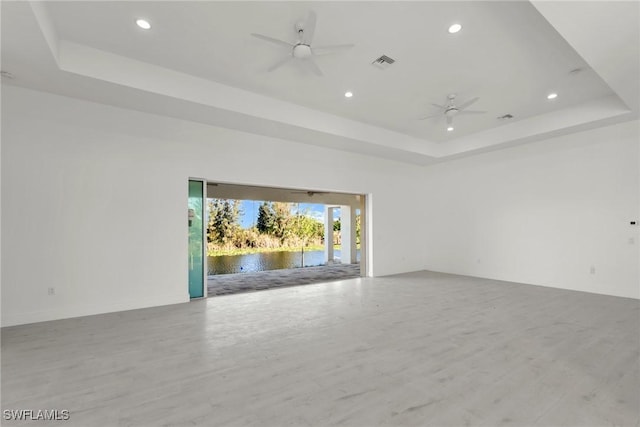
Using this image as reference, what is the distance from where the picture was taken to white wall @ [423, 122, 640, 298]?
5.26 metres

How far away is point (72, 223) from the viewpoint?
4.16m

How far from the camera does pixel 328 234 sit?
12.9m

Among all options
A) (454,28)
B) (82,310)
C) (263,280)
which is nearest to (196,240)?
(82,310)

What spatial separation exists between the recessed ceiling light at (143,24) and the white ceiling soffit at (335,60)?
2.8 inches

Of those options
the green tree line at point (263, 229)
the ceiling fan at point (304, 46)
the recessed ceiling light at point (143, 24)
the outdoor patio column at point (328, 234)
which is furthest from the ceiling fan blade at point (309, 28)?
the outdoor patio column at point (328, 234)

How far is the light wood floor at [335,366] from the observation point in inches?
79.2

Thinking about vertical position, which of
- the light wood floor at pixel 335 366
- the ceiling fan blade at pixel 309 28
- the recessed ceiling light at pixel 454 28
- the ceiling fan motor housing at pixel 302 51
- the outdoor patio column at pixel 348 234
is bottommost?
the light wood floor at pixel 335 366

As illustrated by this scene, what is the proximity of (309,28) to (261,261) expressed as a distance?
29.2ft

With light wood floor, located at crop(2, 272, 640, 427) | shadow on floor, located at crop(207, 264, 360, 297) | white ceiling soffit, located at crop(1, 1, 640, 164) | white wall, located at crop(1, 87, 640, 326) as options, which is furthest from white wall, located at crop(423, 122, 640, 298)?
shadow on floor, located at crop(207, 264, 360, 297)

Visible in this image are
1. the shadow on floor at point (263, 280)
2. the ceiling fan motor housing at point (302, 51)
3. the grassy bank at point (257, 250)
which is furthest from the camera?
the grassy bank at point (257, 250)

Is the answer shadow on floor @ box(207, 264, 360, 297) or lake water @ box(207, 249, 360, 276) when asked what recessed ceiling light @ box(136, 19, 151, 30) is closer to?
shadow on floor @ box(207, 264, 360, 297)

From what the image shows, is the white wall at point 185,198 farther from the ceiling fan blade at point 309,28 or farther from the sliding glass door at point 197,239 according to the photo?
the ceiling fan blade at point 309,28

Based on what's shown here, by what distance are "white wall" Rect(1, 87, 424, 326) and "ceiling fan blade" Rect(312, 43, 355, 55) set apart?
103 inches

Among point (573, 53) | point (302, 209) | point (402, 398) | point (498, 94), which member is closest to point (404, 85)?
point (498, 94)
